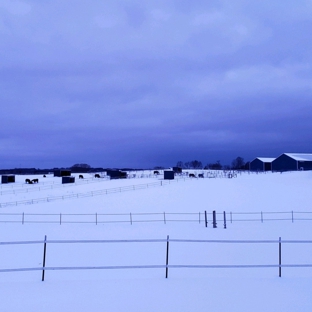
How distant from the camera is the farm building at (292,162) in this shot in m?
76.1

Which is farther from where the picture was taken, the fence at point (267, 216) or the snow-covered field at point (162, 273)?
the fence at point (267, 216)

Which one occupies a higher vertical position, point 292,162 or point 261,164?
point 292,162

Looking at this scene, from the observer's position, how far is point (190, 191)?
147 feet

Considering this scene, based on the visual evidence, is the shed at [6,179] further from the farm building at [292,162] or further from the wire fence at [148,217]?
the farm building at [292,162]

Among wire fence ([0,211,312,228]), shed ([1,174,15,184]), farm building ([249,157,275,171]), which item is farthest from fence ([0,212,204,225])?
farm building ([249,157,275,171])

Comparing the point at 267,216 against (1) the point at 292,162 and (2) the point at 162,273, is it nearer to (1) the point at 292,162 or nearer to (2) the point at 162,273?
(2) the point at 162,273

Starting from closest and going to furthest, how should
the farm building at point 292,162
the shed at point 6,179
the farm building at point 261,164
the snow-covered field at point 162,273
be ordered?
1. the snow-covered field at point 162,273
2. the shed at point 6,179
3. the farm building at point 292,162
4. the farm building at point 261,164

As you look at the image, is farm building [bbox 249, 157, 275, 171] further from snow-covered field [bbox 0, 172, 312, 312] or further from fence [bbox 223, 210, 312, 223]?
fence [bbox 223, 210, 312, 223]

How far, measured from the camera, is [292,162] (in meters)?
77.8

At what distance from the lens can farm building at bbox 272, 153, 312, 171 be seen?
7612 cm

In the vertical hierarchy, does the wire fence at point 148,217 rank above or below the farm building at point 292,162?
below

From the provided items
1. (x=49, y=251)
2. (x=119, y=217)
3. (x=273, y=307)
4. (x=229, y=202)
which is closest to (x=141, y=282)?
(x=273, y=307)

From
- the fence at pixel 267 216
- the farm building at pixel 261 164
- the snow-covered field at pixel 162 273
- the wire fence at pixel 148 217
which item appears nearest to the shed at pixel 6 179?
the snow-covered field at pixel 162 273

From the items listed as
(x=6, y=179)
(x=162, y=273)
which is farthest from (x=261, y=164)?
(x=162, y=273)
